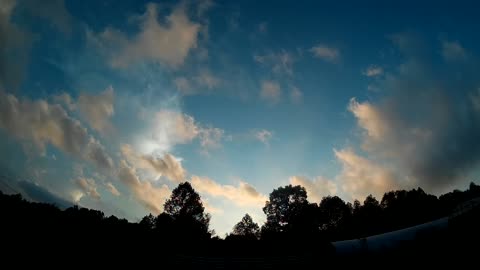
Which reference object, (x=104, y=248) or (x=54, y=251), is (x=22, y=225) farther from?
(x=104, y=248)

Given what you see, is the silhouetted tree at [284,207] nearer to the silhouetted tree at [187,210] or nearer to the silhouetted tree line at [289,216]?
the silhouetted tree line at [289,216]

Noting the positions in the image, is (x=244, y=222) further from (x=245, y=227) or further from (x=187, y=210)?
(x=187, y=210)

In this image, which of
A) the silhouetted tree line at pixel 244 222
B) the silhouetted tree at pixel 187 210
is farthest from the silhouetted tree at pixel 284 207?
the silhouetted tree at pixel 187 210

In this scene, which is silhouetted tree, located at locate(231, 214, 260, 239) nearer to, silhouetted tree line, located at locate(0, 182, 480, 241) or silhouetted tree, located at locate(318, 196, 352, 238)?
silhouetted tree line, located at locate(0, 182, 480, 241)

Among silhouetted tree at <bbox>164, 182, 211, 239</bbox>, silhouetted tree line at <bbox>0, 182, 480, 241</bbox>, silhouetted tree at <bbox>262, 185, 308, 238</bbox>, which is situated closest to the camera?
silhouetted tree line at <bbox>0, 182, 480, 241</bbox>

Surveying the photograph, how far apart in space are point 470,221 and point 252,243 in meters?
17.7

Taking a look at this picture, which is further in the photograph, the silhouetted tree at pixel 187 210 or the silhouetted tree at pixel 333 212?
the silhouetted tree at pixel 333 212

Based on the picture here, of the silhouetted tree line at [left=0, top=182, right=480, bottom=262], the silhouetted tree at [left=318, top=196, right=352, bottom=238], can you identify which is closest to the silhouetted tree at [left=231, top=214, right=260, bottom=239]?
the silhouetted tree line at [left=0, top=182, right=480, bottom=262]

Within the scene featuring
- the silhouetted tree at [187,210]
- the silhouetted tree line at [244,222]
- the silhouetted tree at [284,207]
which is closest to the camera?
the silhouetted tree line at [244,222]

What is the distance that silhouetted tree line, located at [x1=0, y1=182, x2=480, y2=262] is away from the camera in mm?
20166

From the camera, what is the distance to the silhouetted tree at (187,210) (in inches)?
2041

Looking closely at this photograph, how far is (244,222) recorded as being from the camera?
248 ft

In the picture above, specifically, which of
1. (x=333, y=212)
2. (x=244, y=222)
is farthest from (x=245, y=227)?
(x=333, y=212)

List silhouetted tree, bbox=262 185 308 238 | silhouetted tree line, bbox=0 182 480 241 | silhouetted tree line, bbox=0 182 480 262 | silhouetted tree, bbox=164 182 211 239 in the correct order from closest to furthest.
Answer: silhouetted tree line, bbox=0 182 480 262 < silhouetted tree line, bbox=0 182 480 241 < silhouetted tree, bbox=164 182 211 239 < silhouetted tree, bbox=262 185 308 238
